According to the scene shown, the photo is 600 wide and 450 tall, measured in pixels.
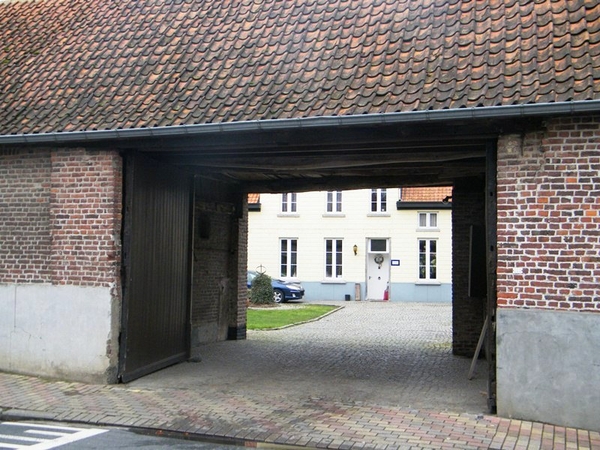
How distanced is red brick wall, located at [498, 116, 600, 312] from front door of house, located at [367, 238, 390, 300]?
2528 centimetres

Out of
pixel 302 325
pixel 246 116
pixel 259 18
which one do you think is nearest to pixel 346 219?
pixel 302 325

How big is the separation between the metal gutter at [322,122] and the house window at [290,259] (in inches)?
975

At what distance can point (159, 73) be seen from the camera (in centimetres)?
1045

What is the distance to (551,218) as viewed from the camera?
7.80m

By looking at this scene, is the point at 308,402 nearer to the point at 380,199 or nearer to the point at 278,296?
the point at 278,296

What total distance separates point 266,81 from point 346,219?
2423 cm

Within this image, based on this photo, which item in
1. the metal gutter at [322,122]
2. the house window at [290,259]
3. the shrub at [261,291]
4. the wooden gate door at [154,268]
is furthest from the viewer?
the house window at [290,259]

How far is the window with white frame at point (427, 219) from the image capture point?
108 feet

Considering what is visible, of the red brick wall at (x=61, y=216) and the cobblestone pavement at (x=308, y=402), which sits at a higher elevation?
the red brick wall at (x=61, y=216)

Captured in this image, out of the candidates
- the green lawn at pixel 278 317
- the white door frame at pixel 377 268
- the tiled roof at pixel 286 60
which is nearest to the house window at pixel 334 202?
the white door frame at pixel 377 268

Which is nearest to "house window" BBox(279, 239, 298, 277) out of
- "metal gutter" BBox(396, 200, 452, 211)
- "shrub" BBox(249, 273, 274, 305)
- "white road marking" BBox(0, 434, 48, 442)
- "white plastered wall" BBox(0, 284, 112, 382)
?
"metal gutter" BBox(396, 200, 452, 211)

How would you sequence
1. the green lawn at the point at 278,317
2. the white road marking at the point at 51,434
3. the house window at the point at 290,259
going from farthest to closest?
the house window at the point at 290,259, the green lawn at the point at 278,317, the white road marking at the point at 51,434

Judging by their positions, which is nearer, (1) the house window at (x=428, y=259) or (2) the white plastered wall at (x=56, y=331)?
(2) the white plastered wall at (x=56, y=331)

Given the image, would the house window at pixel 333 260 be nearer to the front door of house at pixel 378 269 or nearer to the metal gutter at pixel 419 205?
the front door of house at pixel 378 269
